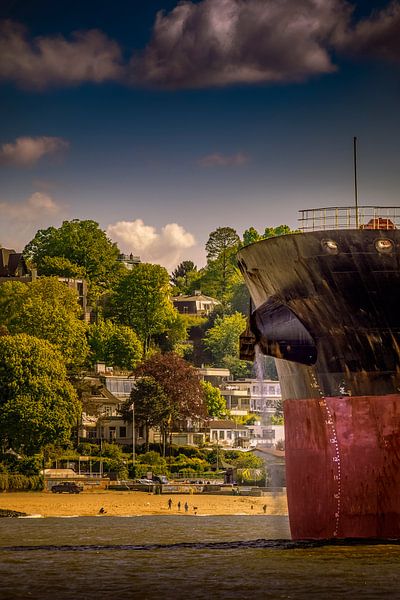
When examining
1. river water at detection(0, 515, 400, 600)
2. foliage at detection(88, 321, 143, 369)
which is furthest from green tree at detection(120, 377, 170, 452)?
river water at detection(0, 515, 400, 600)

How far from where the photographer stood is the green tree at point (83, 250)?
185 metres

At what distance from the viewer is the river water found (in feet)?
112

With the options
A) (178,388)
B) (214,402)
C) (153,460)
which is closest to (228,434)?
(214,402)

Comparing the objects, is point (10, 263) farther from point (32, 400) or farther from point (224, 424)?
point (32, 400)

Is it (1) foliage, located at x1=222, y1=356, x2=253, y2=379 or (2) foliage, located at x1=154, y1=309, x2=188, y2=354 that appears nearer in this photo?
(2) foliage, located at x1=154, y1=309, x2=188, y2=354

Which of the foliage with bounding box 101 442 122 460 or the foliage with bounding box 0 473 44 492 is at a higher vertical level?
the foliage with bounding box 101 442 122 460

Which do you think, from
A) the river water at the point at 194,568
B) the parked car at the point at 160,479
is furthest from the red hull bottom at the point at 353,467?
the parked car at the point at 160,479

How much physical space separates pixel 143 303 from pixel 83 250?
663 inches

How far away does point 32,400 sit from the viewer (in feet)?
340

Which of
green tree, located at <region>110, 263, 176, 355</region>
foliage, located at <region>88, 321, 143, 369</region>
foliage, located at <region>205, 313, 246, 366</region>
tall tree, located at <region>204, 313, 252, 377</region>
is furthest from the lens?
foliage, located at <region>205, 313, 246, 366</region>

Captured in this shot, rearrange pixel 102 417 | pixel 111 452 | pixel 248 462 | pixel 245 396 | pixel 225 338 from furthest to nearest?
pixel 225 338, pixel 245 396, pixel 102 417, pixel 248 462, pixel 111 452

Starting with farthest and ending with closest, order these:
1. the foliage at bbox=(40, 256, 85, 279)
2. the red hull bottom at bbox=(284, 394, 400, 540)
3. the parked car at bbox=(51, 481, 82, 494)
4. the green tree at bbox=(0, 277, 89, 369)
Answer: the foliage at bbox=(40, 256, 85, 279)
the green tree at bbox=(0, 277, 89, 369)
the parked car at bbox=(51, 481, 82, 494)
the red hull bottom at bbox=(284, 394, 400, 540)

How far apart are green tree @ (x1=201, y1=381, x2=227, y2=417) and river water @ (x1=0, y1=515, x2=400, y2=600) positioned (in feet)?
339

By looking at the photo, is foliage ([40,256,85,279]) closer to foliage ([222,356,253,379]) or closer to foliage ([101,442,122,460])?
foliage ([222,356,253,379])
